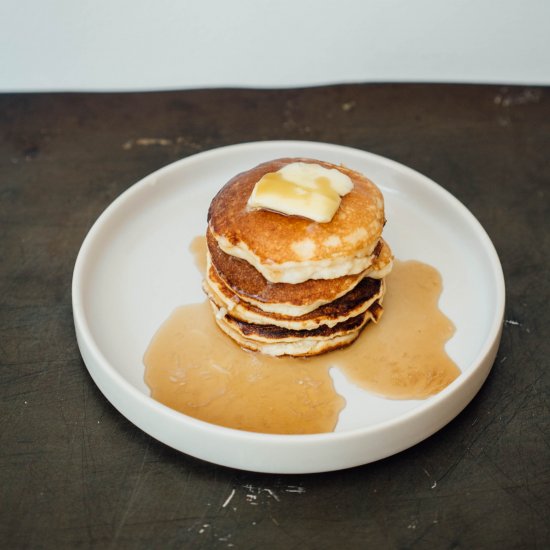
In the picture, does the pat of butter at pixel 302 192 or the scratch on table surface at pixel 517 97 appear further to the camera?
the scratch on table surface at pixel 517 97

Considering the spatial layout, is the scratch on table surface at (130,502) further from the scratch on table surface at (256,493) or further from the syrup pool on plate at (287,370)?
the scratch on table surface at (256,493)

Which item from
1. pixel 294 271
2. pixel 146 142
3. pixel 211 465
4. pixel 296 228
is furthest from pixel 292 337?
pixel 146 142

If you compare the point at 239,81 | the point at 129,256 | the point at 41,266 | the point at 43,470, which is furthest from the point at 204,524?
the point at 239,81

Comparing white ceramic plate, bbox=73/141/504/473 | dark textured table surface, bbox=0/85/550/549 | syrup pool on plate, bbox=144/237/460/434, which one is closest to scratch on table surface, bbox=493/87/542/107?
dark textured table surface, bbox=0/85/550/549

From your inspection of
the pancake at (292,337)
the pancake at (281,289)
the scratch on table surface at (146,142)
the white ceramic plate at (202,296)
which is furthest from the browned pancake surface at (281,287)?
the scratch on table surface at (146,142)

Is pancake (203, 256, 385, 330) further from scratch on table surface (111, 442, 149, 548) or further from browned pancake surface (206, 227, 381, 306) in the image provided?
scratch on table surface (111, 442, 149, 548)

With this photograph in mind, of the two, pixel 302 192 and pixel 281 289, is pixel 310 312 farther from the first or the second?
pixel 302 192
